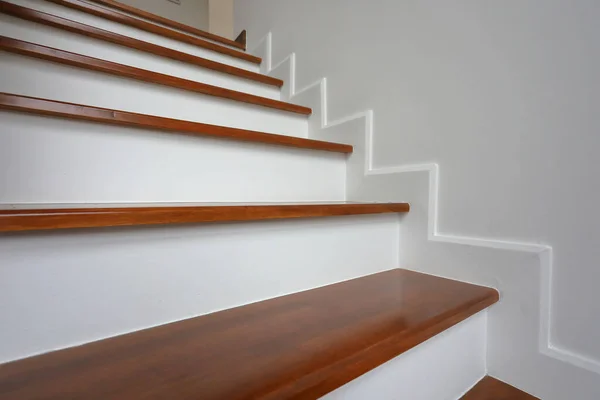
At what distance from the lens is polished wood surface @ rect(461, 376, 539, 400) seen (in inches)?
25.5

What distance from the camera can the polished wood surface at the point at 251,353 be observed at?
0.36m

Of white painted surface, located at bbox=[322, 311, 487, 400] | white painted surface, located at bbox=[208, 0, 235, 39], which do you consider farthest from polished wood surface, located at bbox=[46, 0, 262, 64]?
white painted surface, located at bbox=[208, 0, 235, 39]

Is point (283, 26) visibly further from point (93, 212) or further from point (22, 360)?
point (22, 360)

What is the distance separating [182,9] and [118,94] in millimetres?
2600

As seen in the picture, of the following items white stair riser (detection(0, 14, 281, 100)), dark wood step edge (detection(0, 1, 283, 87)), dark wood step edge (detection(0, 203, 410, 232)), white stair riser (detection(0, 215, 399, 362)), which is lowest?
white stair riser (detection(0, 215, 399, 362))

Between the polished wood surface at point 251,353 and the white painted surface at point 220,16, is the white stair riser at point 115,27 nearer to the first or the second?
the polished wood surface at point 251,353

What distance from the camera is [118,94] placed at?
897 mm

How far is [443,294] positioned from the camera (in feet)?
2.26

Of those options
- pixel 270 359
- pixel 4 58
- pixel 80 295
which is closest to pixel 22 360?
pixel 80 295

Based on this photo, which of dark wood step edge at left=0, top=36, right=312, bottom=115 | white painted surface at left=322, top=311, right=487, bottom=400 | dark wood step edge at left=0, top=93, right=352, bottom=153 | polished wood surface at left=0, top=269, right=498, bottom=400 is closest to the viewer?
polished wood surface at left=0, top=269, right=498, bottom=400

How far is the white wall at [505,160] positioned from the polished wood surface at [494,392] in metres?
0.02

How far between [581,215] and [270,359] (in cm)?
64

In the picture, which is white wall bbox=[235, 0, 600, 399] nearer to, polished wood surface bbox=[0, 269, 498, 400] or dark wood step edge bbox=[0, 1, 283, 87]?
polished wood surface bbox=[0, 269, 498, 400]

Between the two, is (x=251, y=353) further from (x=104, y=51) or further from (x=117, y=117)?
(x=104, y=51)
